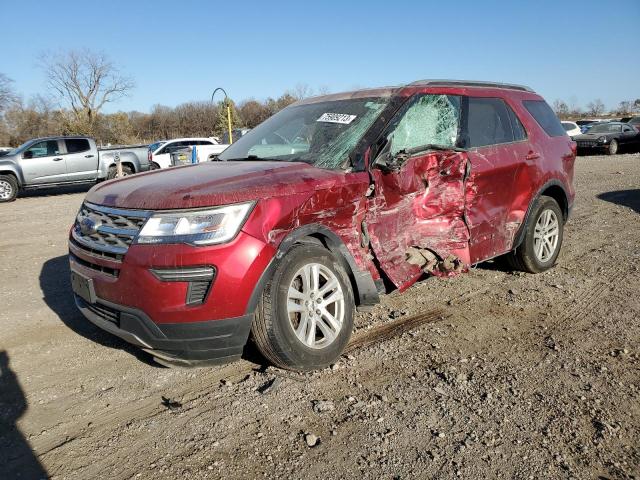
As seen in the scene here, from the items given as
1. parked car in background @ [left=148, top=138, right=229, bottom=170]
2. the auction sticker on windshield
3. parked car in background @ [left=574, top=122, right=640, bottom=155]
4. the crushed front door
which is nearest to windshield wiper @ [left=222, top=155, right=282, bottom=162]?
the auction sticker on windshield

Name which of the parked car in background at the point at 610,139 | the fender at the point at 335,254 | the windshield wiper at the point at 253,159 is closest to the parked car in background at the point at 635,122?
the parked car in background at the point at 610,139

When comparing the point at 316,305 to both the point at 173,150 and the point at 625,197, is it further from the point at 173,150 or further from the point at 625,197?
the point at 173,150

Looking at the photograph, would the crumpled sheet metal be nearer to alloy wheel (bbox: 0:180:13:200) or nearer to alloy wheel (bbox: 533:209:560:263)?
alloy wheel (bbox: 533:209:560:263)

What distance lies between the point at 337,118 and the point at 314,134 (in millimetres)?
227

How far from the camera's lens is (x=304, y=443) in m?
2.51

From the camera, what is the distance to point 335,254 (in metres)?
3.29

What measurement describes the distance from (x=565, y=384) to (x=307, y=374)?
1565 millimetres

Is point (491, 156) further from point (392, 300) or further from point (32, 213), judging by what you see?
point (32, 213)

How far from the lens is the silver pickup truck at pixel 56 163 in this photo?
14289mm

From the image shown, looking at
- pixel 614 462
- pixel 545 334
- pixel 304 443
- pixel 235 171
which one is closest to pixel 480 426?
pixel 614 462

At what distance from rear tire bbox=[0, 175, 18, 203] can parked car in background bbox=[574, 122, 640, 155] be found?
70.1ft

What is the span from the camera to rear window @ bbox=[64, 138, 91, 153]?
15.4 meters

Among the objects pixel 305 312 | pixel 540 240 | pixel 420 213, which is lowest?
pixel 540 240

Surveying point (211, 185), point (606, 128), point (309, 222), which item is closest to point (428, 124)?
point (309, 222)
